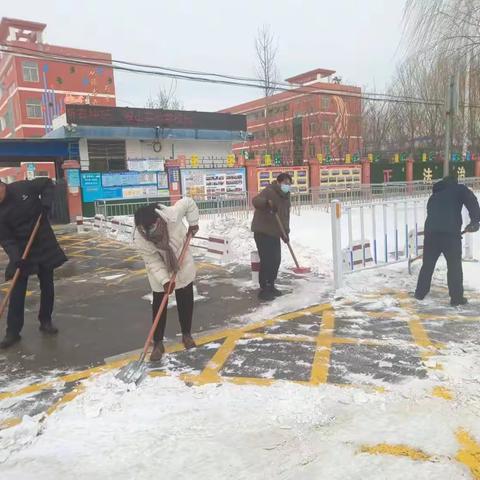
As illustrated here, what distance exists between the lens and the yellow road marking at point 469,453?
8.09ft

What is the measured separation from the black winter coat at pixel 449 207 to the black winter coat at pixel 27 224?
4.43m

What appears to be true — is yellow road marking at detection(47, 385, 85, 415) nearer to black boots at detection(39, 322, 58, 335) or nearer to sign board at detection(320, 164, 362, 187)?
black boots at detection(39, 322, 58, 335)

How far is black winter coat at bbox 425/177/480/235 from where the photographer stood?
17.9ft

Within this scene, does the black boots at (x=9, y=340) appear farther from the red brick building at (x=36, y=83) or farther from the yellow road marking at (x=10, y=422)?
the red brick building at (x=36, y=83)

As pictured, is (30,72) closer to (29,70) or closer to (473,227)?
(29,70)

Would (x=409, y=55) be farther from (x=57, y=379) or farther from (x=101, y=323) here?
(x=57, y=379)

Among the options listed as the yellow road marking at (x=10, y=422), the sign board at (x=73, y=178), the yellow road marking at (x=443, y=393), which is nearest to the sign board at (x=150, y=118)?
the sign board at (x=73, y=178)

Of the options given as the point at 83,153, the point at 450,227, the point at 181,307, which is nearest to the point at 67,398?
the point at 181,307

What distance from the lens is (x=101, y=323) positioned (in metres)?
5.52

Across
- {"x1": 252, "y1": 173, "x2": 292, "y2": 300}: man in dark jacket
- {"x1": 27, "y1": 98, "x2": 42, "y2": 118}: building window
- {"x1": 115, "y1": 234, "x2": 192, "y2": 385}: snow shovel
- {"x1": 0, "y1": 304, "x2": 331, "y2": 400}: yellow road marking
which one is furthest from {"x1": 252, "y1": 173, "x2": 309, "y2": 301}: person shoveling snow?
{"x1": 27, "y1": 98, "x2": 42, "y2": 118}: building window

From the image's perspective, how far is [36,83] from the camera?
46.2 meters

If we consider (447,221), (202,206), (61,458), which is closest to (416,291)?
(447,221)

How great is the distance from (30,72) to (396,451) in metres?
52.0

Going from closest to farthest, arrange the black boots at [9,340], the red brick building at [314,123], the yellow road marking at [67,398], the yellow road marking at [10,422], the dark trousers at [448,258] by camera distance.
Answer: the yellow road marking at [10,422]
the yellow road marking at [67,398]
the black boots at [9,340]
the dark trousers at [448,258]
the red brick building at [314,123]
